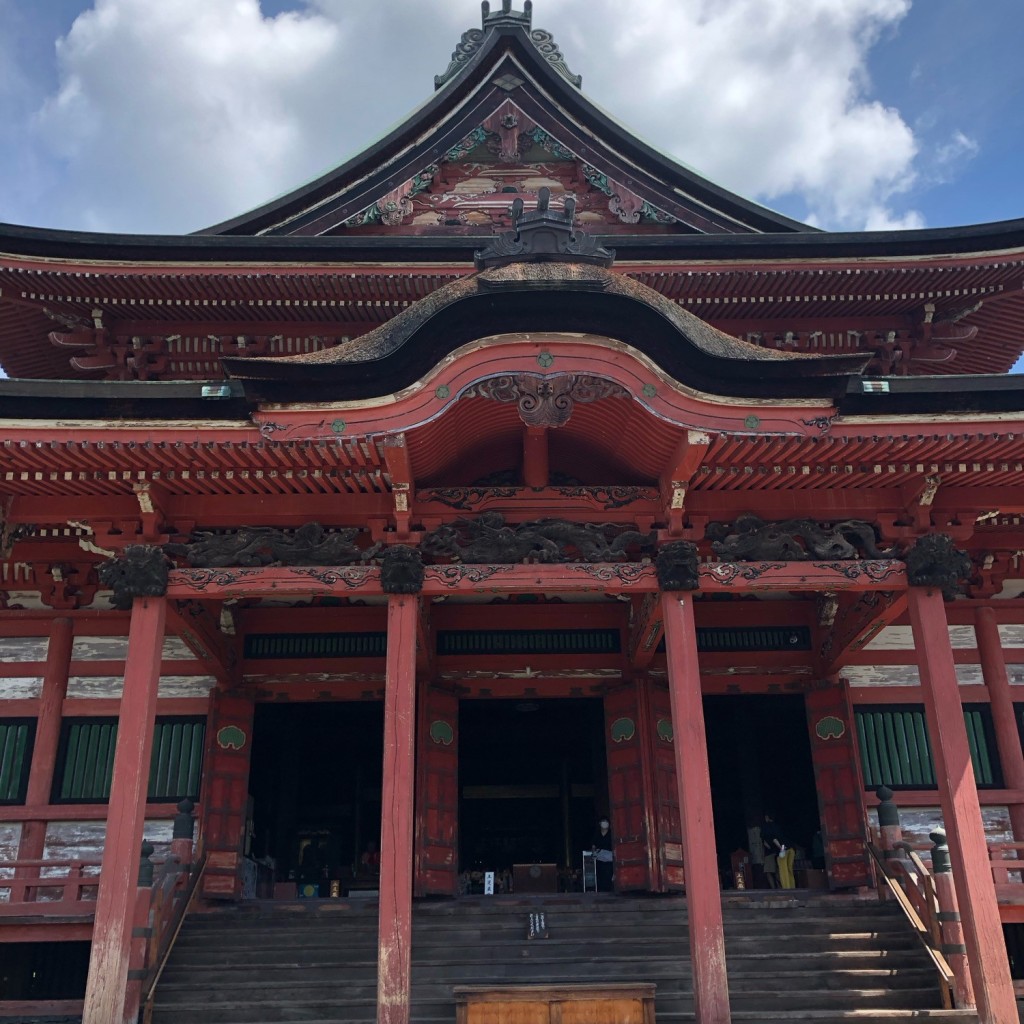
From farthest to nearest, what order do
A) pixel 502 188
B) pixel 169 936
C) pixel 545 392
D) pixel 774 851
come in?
pixel 774 851
pixel 502 188
pixel 169 936
pixel 545 392

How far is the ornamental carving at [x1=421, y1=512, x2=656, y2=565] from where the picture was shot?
11109 millimetres

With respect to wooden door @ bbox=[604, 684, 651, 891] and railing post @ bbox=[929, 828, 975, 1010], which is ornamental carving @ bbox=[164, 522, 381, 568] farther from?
railing post @ bbox=[929, 828, 975, 1010]

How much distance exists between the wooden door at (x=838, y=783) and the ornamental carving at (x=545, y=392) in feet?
20.8

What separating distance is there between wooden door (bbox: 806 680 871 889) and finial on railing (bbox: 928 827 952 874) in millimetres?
2516

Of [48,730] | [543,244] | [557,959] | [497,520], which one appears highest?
[543,244]

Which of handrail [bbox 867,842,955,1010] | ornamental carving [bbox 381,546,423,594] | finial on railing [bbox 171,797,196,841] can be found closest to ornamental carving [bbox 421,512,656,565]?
ornamental carving [bbox 381,546,423,594]

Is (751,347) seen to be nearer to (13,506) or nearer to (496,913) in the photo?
(496,913)

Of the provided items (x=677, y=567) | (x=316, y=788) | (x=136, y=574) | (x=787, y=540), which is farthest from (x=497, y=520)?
(x=316, y=788)

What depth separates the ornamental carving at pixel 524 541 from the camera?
36.4 feet

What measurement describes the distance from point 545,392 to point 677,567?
7.97 ft

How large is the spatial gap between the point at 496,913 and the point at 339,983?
224 cm

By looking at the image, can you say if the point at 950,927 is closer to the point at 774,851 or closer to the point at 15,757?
the point at 774,851

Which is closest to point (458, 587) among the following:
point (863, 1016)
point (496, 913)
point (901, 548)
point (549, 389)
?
point (549, 389)

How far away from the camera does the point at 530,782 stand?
68.8 ft
